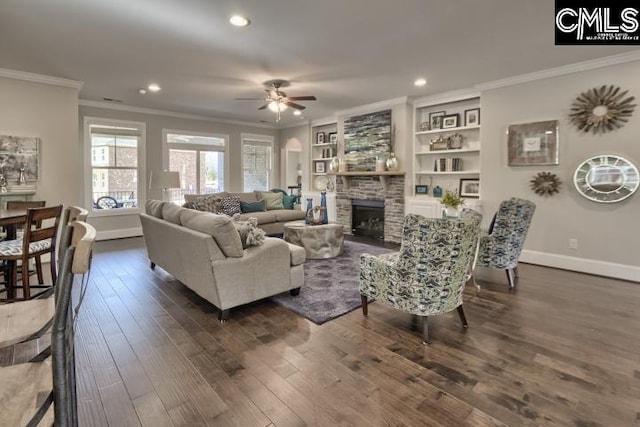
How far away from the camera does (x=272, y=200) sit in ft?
23.6

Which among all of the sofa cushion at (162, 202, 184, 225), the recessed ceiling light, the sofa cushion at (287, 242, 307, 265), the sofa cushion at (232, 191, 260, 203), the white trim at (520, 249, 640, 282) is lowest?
the white trim at (520, 249, 640, 282)

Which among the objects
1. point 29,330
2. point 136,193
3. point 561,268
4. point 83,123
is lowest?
point 561,268

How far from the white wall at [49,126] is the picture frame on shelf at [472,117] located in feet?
21.2

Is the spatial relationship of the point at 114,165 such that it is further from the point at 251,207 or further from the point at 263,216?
the point at 263,216

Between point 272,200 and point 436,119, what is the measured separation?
3.69 meters

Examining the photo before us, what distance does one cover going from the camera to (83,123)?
6340 millimetres

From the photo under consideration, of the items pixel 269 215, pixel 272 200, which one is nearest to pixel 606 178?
pixel 269 215

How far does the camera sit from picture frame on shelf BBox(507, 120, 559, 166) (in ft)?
15.4

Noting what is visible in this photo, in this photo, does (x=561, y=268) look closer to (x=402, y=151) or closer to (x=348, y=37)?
(x=402, y=151)

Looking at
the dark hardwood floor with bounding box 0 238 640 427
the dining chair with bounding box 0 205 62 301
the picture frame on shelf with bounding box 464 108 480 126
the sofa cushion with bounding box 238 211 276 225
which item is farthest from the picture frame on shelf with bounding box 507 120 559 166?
the dining chair with bounding box 0 205 62 301

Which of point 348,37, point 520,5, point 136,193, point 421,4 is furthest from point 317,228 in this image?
point 136,193

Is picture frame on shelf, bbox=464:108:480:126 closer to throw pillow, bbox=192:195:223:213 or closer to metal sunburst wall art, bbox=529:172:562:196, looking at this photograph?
metal sunburst wall art, bbox=529:172:562:196

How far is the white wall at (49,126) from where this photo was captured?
4691 mm

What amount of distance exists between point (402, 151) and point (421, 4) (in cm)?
369
